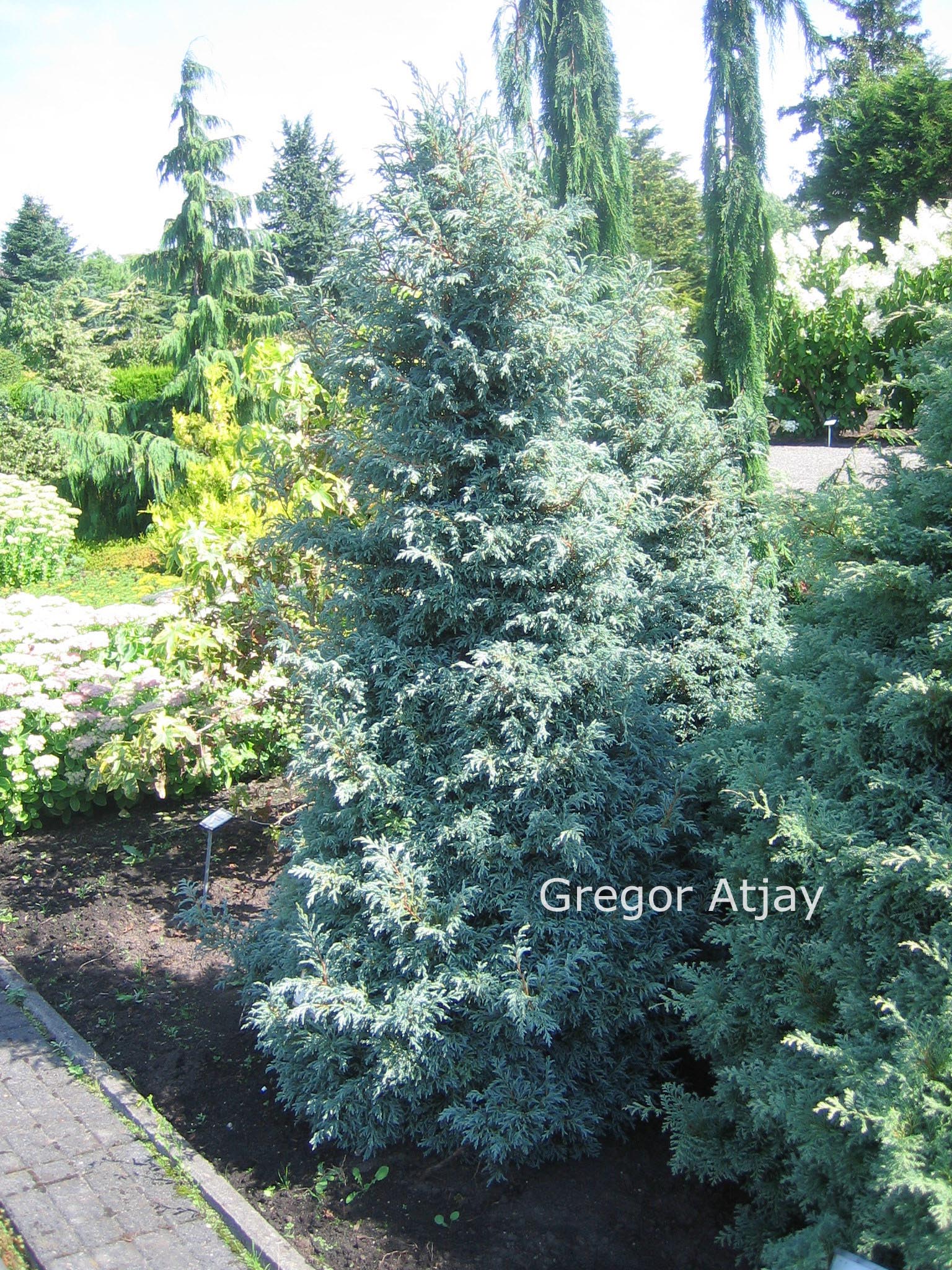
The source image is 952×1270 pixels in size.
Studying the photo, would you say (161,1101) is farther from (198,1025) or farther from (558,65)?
(558,65)

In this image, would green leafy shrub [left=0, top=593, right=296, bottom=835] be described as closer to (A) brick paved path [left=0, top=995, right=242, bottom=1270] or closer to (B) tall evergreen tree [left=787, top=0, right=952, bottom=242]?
(A) brick paved path [left=0, top=995, right=242, bottom=1270]

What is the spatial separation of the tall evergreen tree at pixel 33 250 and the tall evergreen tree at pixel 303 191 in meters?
15.9

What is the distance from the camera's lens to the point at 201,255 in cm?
1472

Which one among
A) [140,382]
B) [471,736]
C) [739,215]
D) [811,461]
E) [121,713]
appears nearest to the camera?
[471,736]

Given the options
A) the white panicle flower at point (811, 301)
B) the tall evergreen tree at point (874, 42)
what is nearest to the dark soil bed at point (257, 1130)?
the white panicle flower at point (811, 301)

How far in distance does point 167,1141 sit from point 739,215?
6710 mm

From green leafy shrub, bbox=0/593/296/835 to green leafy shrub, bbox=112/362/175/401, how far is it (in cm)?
1398

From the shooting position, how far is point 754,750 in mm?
2971

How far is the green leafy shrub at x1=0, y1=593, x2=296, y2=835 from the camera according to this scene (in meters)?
5.47

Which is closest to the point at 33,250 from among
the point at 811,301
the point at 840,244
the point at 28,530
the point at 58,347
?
the point at 58,347

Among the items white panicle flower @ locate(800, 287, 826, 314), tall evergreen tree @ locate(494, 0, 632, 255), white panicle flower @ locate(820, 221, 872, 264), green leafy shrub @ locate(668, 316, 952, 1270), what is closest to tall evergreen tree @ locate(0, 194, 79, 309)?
white panicle flower @ locate(820, 221, 872, 264)

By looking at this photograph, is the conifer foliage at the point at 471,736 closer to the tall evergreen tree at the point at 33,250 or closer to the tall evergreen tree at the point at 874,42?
the tall evergreen tree at the point at 874,42

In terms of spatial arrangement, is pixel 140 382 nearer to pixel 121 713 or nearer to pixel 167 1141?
pixel 121 713

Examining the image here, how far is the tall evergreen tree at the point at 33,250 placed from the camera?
42750 mm
